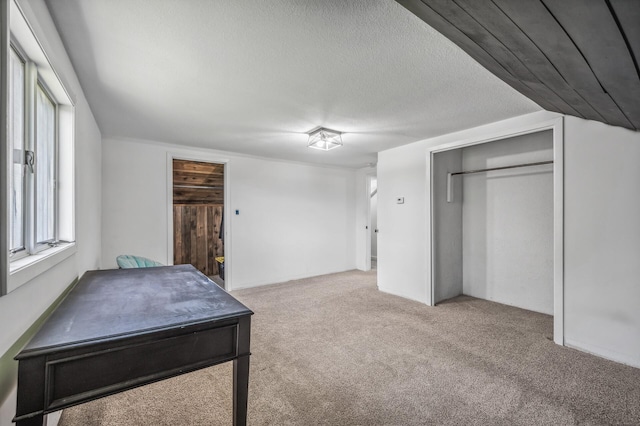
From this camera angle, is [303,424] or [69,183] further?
[69,183]

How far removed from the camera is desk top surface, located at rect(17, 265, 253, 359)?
3.26 ft

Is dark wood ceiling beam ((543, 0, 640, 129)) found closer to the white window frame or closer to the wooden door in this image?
the white window frame

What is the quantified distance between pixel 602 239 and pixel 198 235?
5673mm

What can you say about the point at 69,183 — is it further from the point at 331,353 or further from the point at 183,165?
the point at 183,165

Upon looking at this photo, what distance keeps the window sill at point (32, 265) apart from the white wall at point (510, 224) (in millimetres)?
4365

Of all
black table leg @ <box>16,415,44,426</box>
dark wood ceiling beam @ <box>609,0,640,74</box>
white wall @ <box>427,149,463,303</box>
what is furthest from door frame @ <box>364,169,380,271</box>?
black table leg @ <box>16,415,44,426</box>

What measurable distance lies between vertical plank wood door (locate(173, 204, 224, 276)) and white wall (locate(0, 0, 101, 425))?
273cm

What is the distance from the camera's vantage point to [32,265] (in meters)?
1.07

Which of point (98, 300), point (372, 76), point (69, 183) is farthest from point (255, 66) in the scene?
point (98, 300)

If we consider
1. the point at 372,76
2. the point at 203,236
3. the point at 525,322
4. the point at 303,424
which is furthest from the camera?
the point at 203,236

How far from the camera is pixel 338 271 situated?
5.66 meters

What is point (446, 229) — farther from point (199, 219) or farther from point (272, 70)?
point (199, 219)

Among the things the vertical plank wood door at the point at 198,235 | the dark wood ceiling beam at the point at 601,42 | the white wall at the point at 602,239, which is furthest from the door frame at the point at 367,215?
the dark wood ceiling beam at the point at 601,42

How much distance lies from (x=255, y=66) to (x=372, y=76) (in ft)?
2.61
